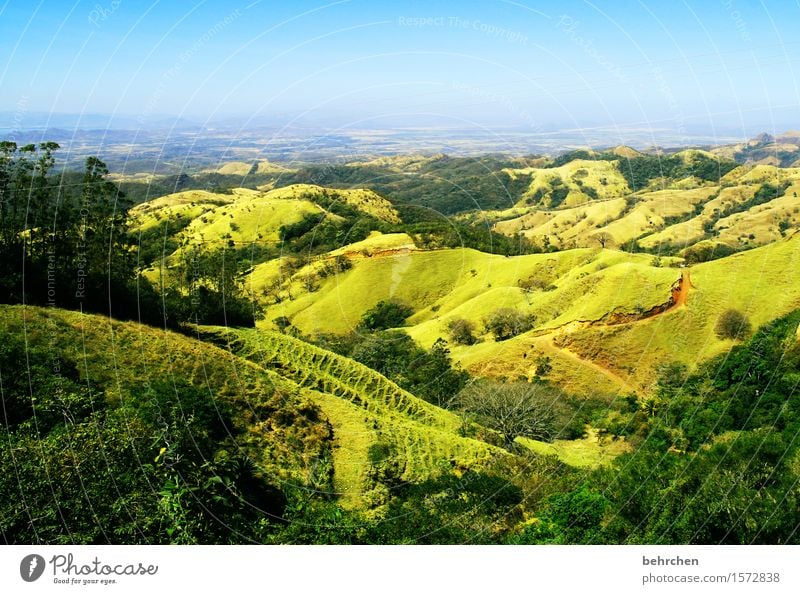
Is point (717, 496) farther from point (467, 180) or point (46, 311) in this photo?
point (467, 180)

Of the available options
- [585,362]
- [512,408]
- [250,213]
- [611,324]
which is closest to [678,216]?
[250,213]

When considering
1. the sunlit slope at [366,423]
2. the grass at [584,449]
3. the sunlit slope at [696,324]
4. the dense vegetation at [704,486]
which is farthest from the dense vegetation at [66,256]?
the sunlit slope at [696,324]

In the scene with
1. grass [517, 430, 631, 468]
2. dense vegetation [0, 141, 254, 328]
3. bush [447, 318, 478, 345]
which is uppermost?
dense vegetation [0, 141, 254, 328]

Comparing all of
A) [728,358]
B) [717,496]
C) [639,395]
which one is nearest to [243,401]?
[717,496]

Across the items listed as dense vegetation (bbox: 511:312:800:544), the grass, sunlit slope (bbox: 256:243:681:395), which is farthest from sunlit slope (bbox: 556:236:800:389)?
dense vegetation (bbox: 511:312:800:544)

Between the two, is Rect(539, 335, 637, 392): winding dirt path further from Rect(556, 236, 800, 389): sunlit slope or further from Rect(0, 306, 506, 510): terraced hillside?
Rect(0, 306, 506, 510): terraced hillside

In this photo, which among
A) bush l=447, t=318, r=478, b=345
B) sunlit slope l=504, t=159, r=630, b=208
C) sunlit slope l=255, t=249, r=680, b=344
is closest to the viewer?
sunlit slope l=255, t=249, r=680, b=344

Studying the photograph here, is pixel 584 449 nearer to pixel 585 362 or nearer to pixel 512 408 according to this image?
pixel 512 408
